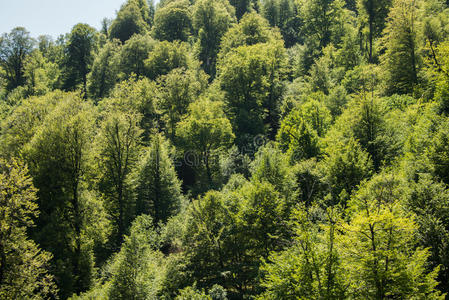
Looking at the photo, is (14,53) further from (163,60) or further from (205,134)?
(205,134)

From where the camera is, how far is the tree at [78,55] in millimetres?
65062

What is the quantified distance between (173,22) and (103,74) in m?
24.9

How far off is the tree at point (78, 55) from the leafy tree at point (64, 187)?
4304 centimetres

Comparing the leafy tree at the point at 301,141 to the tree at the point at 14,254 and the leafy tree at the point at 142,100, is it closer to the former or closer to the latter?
the leafy tree at the point at 142,100

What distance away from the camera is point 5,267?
19.4 metres

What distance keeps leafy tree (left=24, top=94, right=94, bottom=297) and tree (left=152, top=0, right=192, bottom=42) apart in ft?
172

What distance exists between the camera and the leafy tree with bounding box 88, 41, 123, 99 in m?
62.3

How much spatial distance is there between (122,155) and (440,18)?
5194 cm

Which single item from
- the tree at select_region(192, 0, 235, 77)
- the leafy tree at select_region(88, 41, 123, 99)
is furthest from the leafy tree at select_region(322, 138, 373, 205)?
the leafy tree at select_region(88, 41, 123, 99)

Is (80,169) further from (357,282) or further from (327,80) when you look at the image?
(327,80)

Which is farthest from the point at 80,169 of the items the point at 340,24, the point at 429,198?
the point at 340,24

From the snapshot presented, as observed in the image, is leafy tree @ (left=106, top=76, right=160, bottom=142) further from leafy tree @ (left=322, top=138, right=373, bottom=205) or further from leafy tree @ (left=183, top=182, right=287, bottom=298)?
leafy tree @ (left=322, top=138, right=373, bottom=205)

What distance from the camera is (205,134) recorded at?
1609 inches

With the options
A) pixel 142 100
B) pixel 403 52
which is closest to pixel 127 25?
pixel 142 100
